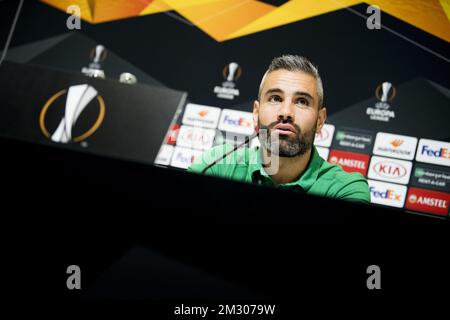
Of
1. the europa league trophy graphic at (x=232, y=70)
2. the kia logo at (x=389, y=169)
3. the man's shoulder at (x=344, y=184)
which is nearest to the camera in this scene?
the man's shoulder at (x=344, y=184)

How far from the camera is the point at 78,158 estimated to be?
0.65 meters

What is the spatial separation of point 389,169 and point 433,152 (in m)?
0.20

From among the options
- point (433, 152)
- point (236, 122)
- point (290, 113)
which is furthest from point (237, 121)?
point (433, 152)

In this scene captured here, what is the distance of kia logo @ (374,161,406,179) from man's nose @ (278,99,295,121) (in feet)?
1.59

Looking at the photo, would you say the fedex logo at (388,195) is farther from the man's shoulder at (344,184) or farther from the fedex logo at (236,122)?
the fedex logo at (236,122)

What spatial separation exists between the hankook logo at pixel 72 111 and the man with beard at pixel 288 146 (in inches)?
26.7

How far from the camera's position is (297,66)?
179 centimetres

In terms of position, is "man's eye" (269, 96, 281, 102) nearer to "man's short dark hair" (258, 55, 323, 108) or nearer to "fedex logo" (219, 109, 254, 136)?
"man's short dark hair" (258, 55, 323, 108)

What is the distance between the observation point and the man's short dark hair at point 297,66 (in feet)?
5.86

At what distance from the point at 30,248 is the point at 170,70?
1.56 metres

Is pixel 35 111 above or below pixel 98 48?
below

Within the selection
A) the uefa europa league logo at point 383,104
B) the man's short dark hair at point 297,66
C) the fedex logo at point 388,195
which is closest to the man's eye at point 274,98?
the man's short dark hair at point 297,66

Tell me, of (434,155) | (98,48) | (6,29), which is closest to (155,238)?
(434,155)
